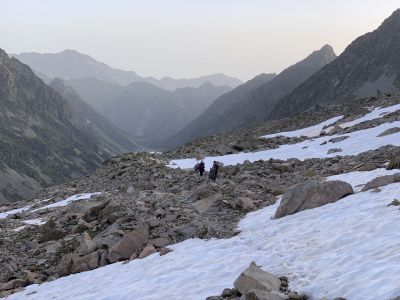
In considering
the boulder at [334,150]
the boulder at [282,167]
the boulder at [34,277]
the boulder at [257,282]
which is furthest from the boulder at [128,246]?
the boulder at [334,150]

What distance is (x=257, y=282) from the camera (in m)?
11.5

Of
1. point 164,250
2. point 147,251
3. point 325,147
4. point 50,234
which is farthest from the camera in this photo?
point 325,147

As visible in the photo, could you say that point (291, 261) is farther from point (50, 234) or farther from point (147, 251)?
point (50, 234)

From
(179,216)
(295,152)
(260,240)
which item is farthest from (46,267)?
(295,152)

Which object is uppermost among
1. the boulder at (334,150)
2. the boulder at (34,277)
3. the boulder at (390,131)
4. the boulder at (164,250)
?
the boulder at (164,250)

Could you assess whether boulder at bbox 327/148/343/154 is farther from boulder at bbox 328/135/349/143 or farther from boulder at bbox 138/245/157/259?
boulder at bbox 138/245/157/259

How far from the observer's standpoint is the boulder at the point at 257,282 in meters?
11.3

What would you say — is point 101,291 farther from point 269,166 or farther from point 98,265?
point 269,166

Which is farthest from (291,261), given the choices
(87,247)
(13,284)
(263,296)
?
(13,284)

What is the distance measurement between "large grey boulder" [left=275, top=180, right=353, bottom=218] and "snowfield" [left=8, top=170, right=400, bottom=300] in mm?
557

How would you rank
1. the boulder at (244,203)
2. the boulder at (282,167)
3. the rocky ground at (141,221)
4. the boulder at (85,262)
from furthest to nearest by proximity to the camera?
the boulder at (282,167)
the boulder at (244,203)
the rocky ground at (141,221)
the boulder at (85,262)

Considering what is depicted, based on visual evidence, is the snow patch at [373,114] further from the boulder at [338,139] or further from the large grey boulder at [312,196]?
the large grey boulder at [312,196]

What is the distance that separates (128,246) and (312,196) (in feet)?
25.0

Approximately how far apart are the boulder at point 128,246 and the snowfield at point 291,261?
30.7 inches
